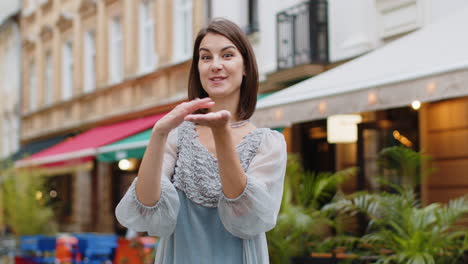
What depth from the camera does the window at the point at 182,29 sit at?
51.7 ft

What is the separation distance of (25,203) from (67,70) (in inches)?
315

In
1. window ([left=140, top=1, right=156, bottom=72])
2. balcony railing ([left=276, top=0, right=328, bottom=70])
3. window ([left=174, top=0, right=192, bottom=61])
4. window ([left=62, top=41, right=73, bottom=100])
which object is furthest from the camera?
window ([left=62, top=41, right=73, bottom=100])

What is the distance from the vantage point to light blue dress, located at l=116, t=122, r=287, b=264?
200 cm

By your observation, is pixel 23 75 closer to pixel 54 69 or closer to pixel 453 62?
pixel 54 69

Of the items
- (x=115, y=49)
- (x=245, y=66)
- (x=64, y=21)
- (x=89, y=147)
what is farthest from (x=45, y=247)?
(x=245, y=66)

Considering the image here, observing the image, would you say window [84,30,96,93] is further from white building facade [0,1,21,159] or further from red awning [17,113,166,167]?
white building facade [0,1,21,159]

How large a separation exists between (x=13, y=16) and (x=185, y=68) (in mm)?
14519

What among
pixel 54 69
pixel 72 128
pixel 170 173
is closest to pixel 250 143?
pixel 170 173

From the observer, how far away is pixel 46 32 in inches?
948

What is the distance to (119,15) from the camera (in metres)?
19.1

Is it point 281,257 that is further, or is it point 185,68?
point 185,68

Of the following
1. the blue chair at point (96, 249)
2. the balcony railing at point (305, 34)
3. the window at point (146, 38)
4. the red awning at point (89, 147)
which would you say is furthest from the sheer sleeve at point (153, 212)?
the window at point (146, 38)

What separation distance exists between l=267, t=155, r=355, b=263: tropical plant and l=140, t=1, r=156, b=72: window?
10927 millimetres

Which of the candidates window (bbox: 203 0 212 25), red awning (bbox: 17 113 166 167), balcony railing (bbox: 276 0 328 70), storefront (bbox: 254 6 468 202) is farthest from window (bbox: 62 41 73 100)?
balcony railing (bbox: 276 0 328 70)
